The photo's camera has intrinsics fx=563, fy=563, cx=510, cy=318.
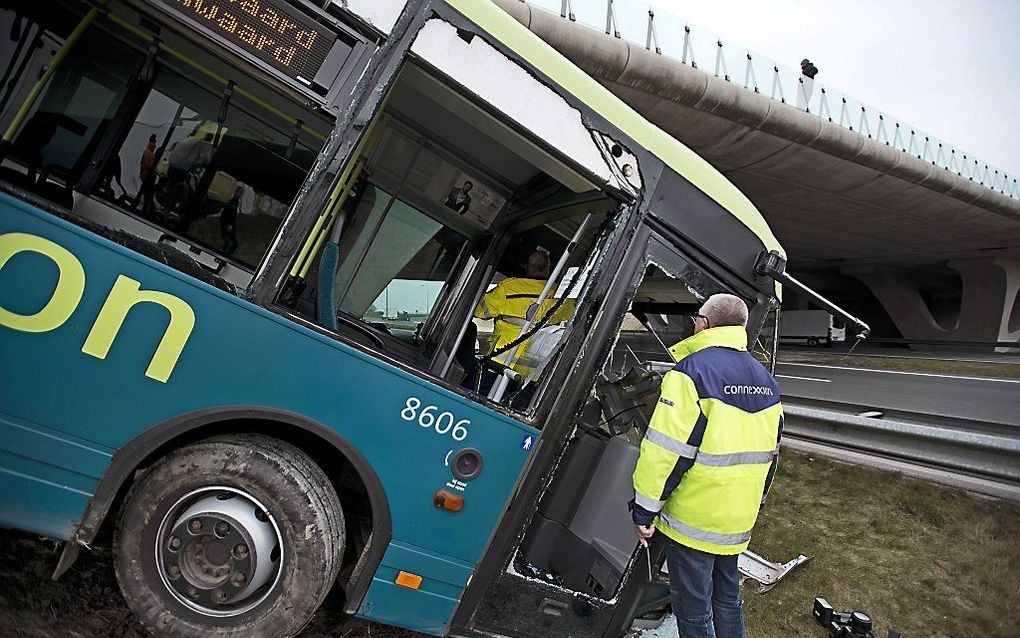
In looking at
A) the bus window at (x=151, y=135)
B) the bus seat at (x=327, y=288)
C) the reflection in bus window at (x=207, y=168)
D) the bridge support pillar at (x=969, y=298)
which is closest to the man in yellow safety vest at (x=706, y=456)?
the bus seat at (x=327, y=288)

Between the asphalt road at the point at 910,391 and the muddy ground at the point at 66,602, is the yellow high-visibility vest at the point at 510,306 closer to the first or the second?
the muddy ground at the point at 66,602

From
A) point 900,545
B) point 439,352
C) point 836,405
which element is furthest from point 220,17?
point 836,405

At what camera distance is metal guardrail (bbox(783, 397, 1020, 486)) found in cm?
409

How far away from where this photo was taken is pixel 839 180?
63.8ft

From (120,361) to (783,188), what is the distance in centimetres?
2202

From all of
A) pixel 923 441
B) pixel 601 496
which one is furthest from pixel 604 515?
pixel 923 441

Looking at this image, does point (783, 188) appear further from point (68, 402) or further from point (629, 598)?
point (68, 402)

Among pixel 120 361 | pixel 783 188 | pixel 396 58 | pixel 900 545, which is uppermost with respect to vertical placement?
pixel 783 188

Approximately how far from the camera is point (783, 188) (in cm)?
2033

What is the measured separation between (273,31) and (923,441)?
212 inches

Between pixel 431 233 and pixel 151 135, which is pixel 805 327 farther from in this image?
pixel 151 135

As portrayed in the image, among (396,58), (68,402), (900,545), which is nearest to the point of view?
(68,402)

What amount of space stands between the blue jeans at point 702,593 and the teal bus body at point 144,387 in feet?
4.17

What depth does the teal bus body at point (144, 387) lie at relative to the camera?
78.7 inches
